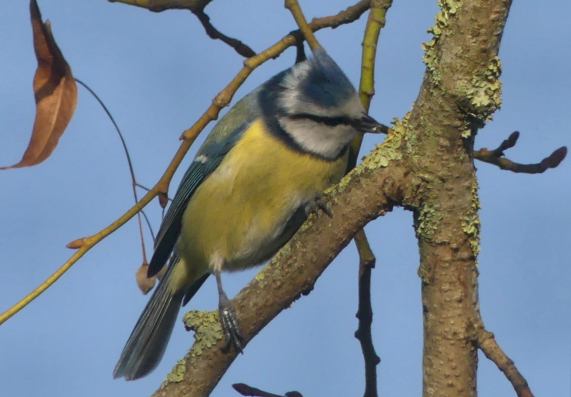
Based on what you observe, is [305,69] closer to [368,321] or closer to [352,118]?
[352,118]

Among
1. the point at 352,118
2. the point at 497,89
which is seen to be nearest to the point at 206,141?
the point at 352,118

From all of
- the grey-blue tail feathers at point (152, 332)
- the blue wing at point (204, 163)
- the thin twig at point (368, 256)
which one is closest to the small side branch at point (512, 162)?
the thin twig at point (368, 256)

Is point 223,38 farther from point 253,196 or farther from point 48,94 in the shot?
point 48,94

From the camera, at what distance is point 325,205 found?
95.0 inches

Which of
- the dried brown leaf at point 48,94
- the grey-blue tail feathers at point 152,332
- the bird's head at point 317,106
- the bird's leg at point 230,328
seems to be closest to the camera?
the dried brown leaf at point 48,94

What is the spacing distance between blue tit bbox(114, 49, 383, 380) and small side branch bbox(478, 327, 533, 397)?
1174 mm

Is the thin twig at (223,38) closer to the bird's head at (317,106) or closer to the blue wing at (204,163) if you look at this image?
the bird's head at (317,106)

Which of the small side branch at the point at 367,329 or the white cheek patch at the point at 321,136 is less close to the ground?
the white cheek patch at the point at 321,136

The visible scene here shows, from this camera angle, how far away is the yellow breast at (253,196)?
11.6 feet

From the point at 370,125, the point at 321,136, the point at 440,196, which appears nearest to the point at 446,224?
the point at 440,196

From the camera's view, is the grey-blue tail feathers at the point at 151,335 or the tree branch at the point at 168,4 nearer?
the tree branch at the point at 168,4

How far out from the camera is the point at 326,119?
3.60 m

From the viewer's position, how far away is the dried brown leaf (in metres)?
2.20

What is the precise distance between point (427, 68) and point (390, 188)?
33 centimetres
